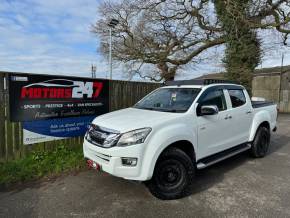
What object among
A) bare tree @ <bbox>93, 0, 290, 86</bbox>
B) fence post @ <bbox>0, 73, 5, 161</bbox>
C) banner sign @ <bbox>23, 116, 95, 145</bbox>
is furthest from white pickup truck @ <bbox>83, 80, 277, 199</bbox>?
bare tree @ <bbox>93, 0, 290, 86</bbox>

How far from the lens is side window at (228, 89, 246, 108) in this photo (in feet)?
16.5

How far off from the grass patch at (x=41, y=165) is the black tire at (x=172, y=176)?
7.10ft

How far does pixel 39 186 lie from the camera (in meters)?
4.15

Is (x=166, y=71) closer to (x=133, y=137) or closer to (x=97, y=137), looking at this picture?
(x=97, y=137)

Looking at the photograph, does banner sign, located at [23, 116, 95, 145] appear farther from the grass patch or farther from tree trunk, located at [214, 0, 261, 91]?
tree trunk, located at [214, 0, 261, 91]

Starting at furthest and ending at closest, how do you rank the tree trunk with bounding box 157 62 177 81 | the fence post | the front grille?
the tree trunk with bounding box 157 62 177 81, the fence post, the front grille

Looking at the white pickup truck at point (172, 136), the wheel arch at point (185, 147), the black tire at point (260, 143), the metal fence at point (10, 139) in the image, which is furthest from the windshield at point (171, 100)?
the metal fence at point (10, 139)

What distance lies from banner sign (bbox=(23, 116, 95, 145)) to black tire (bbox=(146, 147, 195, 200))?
10.2ft

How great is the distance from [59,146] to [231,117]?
3.95m

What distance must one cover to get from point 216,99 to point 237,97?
2.84 feet

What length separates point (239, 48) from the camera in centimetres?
1355

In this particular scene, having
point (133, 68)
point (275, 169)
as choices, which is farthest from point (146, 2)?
point (275, 169)

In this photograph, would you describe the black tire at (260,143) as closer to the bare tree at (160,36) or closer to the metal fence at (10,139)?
the metal fence at (10,139)

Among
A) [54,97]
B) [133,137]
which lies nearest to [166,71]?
[54,97]
